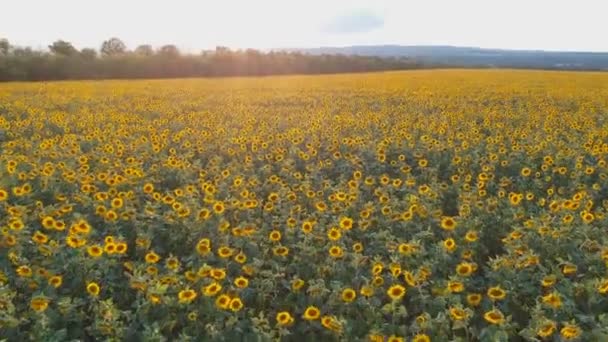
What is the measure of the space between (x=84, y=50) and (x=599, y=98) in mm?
36179

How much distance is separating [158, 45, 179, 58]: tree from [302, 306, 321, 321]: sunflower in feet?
143

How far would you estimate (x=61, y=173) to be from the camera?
22.3 feet

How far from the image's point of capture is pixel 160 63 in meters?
43.7

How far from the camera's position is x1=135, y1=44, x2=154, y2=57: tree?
1848 inches

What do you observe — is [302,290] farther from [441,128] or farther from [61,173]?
[441,128]

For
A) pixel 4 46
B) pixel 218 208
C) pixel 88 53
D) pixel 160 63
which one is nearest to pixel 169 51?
pixel 160 63

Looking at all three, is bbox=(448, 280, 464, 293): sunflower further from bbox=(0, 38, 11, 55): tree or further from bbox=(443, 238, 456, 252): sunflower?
bbox=(0, 38, 11, 55): tree

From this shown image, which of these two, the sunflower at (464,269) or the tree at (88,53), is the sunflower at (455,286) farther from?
the tree at (88,53)

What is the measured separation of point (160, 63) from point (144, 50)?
6416mm

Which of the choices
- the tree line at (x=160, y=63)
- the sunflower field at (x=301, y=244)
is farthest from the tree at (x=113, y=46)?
the sunflower field at (x=301, y=244)

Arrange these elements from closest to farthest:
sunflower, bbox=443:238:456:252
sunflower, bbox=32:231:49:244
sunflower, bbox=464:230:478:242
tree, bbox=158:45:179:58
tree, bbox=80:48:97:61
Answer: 1. sunflower, bbox=32:231:49:244
2. sunflower, bbox=443:238:456:252
3. sunflower, bbox=464:230:478:242
4. tree, bbox=80:48:97:61
5. tree, bbox=158:45:179:58

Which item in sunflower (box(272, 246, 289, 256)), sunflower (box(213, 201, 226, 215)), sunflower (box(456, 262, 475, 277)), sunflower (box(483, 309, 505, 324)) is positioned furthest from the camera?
sunflower (box(213, 201, 226, 215))

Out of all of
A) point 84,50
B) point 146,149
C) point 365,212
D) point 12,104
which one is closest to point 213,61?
point 84,50

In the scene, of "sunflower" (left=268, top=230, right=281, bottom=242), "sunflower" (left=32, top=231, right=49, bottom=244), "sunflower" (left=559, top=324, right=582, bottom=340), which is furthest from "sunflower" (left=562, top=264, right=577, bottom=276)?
"sunflower" (left=32, top=231, right=49, bottom=244)
